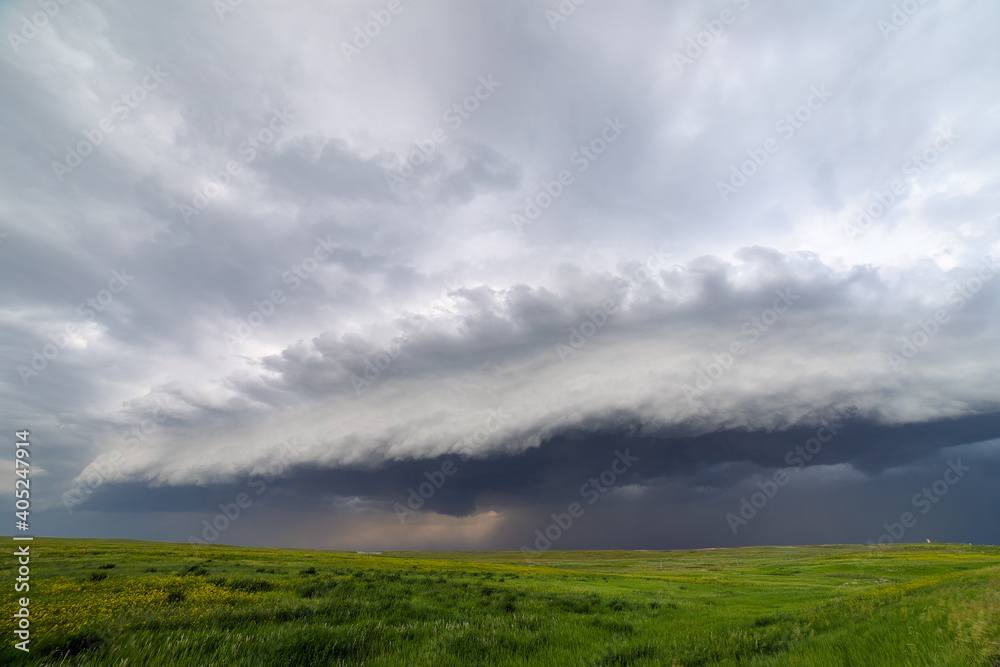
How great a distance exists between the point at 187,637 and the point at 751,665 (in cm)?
1017

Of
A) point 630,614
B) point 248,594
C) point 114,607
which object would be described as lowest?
point 630,614

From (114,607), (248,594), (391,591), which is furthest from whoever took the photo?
(391,591)

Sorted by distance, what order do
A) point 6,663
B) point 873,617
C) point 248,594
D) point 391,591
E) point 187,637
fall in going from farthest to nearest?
point 391,591 < point 248,594 < point 873,617 < point 187,637 < point 6,663

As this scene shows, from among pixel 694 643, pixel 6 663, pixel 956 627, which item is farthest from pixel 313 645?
pixel 956 627

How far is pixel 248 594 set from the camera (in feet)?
50.1

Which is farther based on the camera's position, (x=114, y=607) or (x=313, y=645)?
(x=114, y=607)

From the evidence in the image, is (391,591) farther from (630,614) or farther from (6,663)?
(6,663)

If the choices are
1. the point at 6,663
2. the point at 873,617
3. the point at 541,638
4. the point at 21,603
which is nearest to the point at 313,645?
the point at 6,663

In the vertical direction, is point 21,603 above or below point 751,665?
above

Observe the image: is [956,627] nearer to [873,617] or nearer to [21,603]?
[873,617]

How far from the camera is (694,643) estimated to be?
32.0ft

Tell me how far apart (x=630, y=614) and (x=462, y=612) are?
21.2ft

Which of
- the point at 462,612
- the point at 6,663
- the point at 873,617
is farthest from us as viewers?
the point at 462,612

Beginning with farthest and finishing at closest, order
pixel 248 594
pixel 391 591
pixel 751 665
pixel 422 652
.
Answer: pixel 391 591
pixel 248 594
pixel 422 652
pixel 751 665
